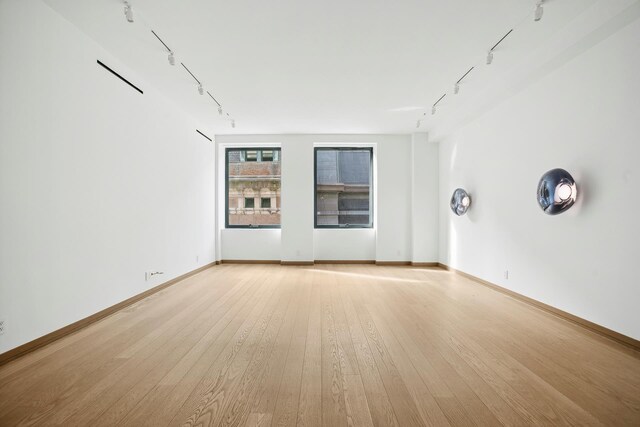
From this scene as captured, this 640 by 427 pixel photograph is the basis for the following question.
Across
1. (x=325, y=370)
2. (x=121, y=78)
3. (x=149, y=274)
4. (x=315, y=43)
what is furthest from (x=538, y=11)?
(x=149, y=274)

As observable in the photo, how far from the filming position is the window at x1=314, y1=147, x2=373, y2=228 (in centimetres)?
716

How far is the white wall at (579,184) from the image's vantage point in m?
2.60

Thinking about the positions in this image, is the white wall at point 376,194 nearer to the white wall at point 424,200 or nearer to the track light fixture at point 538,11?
the white wall at point 424,200

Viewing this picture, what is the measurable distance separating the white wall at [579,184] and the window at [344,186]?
2.83m

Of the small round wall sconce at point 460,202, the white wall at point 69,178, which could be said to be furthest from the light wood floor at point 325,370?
the small round wall sconce at point 460,202

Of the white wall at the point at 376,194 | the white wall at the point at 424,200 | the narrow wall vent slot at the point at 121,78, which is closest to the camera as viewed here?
the narrow wall vent slot at the point at 121,78

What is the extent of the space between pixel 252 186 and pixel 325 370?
5639 millimetres

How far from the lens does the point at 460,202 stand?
5305 mm

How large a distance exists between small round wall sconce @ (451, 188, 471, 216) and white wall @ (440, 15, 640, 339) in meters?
0.40

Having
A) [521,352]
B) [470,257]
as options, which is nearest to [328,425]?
[521,352]

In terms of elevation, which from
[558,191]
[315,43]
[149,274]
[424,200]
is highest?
[315,43]

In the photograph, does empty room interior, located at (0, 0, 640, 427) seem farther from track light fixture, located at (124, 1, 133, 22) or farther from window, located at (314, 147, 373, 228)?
window, located at (314, 147, 373, 228)

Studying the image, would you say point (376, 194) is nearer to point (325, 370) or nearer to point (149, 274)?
point (149, 274)

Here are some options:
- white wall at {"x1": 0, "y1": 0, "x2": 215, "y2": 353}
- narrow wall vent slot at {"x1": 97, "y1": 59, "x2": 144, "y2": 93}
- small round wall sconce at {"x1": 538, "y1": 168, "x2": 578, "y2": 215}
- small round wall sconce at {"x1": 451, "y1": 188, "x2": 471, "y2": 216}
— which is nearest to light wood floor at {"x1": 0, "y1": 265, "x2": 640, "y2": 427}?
white wall at {"x1": 0, "y1": 0, "x2": 215, "y2": 353}
